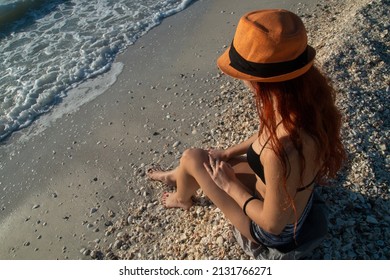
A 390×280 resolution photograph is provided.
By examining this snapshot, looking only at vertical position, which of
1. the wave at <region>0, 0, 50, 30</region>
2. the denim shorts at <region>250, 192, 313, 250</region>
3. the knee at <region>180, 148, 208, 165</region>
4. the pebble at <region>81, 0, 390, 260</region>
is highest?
the wave at <region>0, 0, 50, 30</region>

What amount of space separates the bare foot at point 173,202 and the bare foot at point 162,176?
170mm

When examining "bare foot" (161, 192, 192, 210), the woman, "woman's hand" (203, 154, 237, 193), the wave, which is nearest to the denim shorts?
the woman

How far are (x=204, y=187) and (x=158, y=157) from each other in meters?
1.97

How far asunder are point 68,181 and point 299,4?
5.68 meters

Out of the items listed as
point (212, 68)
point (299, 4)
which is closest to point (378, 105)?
point (212, 68)

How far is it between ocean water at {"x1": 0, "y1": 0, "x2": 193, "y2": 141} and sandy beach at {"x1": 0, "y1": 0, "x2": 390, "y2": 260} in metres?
0.50

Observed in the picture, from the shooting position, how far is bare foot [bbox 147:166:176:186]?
15.8ft

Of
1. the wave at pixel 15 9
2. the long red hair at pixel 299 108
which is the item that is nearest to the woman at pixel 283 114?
the long red hair at pixel 299 108

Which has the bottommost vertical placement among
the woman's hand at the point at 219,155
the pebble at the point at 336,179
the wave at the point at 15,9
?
the pebble at the point at 336,179

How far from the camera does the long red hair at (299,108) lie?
245 cm

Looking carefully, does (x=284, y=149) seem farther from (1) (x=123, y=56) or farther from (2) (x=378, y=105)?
(1) (x=123, y=56)

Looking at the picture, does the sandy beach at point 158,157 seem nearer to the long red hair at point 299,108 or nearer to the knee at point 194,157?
the knee at point 194,157

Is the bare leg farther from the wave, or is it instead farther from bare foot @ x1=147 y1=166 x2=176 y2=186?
the wave

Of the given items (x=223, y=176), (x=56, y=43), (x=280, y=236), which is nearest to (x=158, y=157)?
(x=223, y=176)
